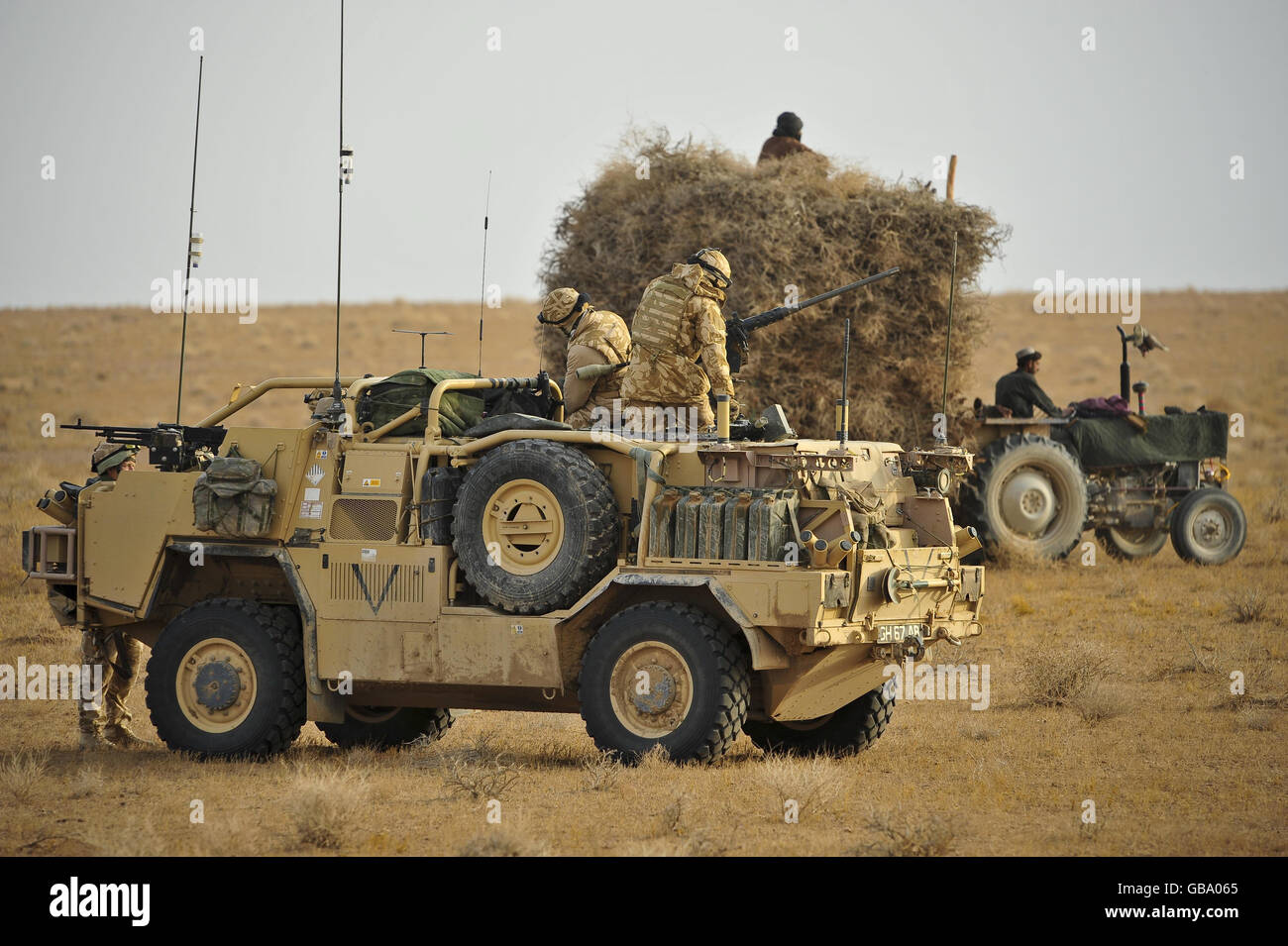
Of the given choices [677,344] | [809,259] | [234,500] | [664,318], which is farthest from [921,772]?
[809,259]

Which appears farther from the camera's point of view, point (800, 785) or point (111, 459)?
point (111, 459)

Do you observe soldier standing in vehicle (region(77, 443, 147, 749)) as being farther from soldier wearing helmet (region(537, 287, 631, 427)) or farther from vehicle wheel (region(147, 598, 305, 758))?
soldier wearing helmet (region(537, 287, 631, 427))

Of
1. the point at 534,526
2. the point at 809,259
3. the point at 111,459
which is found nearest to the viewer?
the point at 534,526

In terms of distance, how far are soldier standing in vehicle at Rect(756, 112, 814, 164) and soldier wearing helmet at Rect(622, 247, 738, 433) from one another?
302 inches

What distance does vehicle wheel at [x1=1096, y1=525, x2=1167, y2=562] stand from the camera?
20.1 meters

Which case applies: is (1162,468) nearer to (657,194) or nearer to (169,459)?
(657,194)

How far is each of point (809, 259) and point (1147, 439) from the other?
447cm

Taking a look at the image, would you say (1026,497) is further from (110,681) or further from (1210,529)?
(110,681)

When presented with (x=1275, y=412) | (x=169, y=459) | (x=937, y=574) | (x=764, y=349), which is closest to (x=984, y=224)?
(x=764, y=349)

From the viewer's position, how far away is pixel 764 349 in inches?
715

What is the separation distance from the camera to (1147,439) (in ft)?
64.4

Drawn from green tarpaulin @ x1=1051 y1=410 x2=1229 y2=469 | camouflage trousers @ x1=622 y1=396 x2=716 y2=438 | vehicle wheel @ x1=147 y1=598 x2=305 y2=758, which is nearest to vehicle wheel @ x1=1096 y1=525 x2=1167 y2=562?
green tarpaulin @ x1=1051 y1=410 x2=1229 y2=469

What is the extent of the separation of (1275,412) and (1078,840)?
38019 mm

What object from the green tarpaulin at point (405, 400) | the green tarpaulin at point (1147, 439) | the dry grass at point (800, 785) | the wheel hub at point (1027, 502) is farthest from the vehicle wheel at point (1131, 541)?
the green tarpaulin at point (405, 400)
